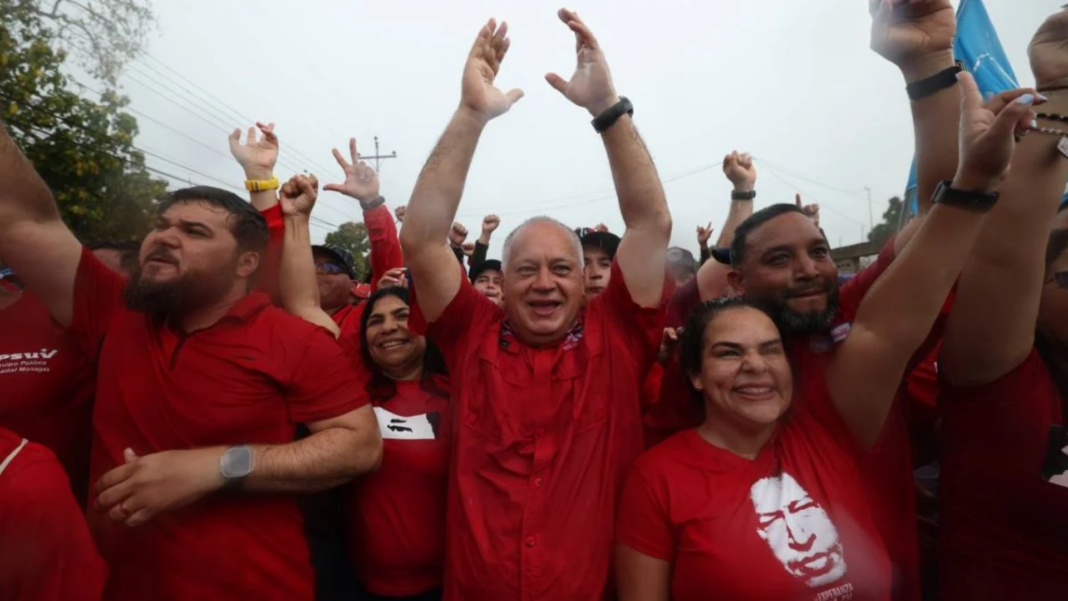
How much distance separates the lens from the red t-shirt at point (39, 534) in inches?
54.6

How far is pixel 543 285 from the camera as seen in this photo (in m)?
2.18

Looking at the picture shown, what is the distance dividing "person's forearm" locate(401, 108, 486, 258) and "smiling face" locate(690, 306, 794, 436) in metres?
1.05

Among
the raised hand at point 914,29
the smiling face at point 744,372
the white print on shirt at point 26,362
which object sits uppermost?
the raised hand at point 914,29

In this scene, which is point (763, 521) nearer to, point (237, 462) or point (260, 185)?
point (237, 462)

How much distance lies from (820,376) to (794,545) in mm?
596

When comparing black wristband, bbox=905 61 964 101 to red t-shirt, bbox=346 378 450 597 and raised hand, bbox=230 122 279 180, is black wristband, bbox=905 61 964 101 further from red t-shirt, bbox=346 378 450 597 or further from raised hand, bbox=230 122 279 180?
raised hand, bbox=230 122 279 180

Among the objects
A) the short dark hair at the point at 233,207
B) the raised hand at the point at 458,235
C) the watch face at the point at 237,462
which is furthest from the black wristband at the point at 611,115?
the raised hand at the point at 458,235

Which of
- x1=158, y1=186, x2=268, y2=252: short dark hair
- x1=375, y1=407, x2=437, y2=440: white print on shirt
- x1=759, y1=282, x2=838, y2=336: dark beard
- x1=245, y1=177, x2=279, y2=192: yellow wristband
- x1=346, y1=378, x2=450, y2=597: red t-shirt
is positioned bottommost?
x1=346, y1=378, x2=450, y2=597: red t-shirt

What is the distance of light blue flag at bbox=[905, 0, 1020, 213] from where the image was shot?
3808 millimetres

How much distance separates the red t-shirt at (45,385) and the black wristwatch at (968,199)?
2940 mm

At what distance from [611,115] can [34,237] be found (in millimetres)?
2071

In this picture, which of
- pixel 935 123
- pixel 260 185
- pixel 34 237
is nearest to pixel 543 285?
pixel 935 123

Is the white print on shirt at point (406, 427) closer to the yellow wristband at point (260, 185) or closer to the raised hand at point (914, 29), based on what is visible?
the yellow wristband at point (260, 185)

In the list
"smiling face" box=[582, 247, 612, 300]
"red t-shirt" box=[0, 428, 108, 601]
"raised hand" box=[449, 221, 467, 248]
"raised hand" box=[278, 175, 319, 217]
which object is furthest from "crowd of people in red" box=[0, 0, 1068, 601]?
"raised hand" box=[449, 221, 467, 248]
